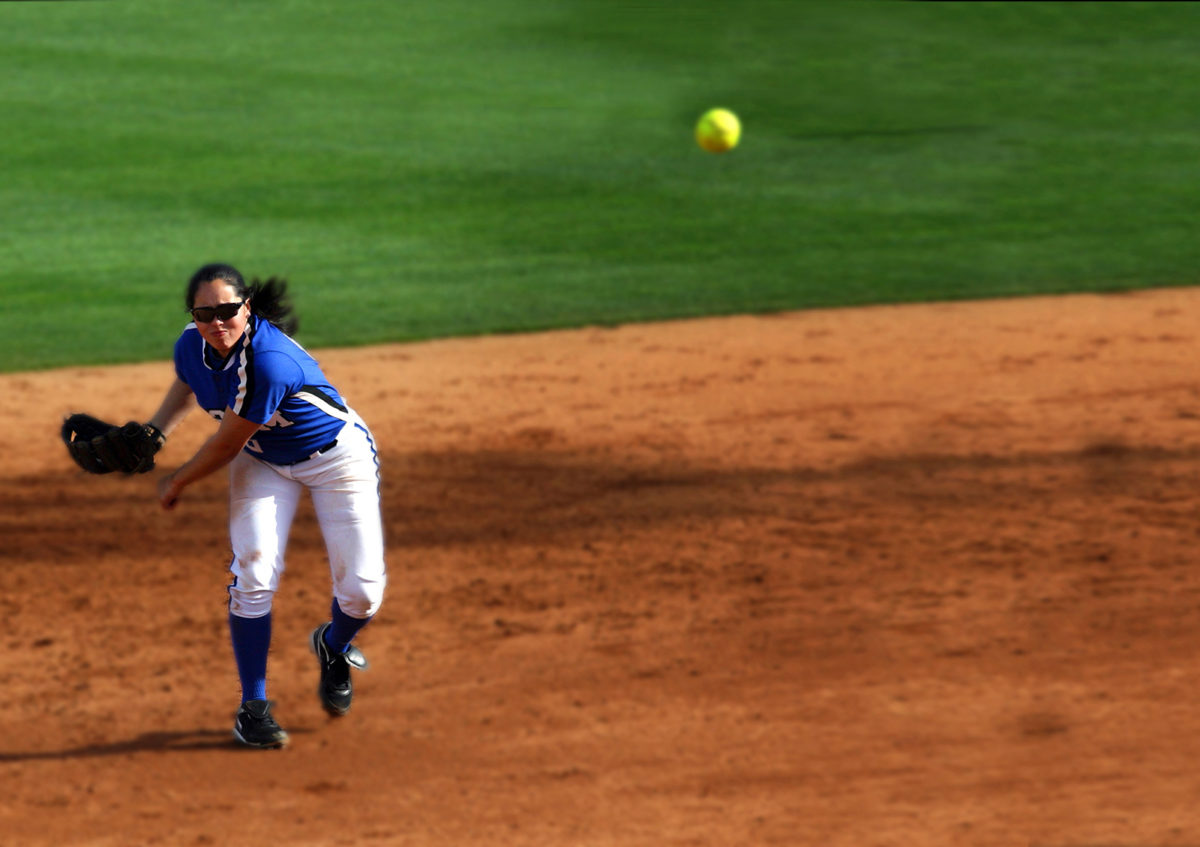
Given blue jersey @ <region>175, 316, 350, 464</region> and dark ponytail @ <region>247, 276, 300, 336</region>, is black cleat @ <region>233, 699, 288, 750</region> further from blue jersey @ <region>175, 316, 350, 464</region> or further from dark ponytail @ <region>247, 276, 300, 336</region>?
dark ponytail @ <region>247, 276, 300, 336</region>

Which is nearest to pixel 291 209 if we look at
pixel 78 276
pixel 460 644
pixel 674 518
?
pixel 78 276

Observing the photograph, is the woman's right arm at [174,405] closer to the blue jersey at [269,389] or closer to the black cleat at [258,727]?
the blue jersey at [269,389]

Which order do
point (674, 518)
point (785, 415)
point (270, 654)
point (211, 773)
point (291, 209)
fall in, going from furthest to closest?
point (291, 209) → point (785, 415) → point (674, 518) → point (270, 654) → point (211, 773)

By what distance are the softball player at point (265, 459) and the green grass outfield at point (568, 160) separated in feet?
16.7

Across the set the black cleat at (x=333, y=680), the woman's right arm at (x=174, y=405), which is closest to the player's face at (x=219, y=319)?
the woman's right arm at (x=174, y=405)

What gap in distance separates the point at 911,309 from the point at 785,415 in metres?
2.57

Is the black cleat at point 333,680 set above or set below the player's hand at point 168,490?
below

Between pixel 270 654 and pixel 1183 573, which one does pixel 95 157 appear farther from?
pixel 1183 573

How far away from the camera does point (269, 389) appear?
498cm

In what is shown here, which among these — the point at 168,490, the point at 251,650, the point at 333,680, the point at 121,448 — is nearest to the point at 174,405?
the point at 121,448

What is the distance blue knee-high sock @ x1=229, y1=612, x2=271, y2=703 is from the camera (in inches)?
211

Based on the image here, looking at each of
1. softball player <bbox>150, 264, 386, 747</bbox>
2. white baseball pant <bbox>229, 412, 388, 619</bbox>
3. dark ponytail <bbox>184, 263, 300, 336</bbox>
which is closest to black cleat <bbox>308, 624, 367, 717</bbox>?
softball player <bbox>150, 264, 386, 747</bbox>

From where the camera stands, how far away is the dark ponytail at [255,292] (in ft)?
16.2

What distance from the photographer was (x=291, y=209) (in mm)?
13547
